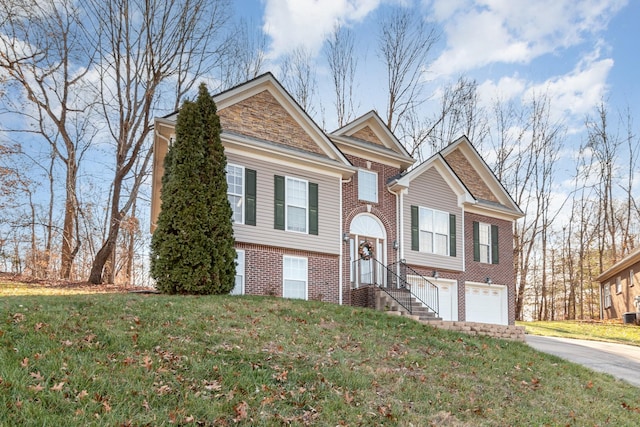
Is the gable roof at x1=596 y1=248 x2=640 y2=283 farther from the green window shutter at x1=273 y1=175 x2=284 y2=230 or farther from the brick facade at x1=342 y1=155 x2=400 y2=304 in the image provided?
the green window shutter at x1=273 y1=175 x2=284 y2=230

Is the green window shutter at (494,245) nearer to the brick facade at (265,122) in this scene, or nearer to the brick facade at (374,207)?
the brick facade at (374,207)

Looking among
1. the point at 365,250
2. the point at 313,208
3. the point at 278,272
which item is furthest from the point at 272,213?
the point at 365,250

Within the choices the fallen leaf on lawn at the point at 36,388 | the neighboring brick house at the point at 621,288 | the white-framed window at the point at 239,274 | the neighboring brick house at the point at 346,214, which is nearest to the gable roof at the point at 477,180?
the neighboring brick house at the point at 346,214

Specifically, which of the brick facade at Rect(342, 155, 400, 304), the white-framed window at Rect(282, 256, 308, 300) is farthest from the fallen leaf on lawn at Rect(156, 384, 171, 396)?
the brick facade at Rect(342, 155, 400, 304)

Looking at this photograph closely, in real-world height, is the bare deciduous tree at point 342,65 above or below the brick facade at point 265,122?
above

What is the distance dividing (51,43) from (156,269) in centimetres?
1548

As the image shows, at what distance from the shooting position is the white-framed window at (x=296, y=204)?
15.9 metres

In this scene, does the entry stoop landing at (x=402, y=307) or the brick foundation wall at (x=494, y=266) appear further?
the brick foundation wall at (x=494, y=266)

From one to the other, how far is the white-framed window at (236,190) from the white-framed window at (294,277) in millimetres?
1846

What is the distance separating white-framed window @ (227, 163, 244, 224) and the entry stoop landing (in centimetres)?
464

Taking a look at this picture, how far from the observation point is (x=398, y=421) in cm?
711

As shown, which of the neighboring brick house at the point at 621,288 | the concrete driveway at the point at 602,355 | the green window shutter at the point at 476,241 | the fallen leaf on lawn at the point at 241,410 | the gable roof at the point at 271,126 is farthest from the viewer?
the neighboring brick house at the point at 621,288

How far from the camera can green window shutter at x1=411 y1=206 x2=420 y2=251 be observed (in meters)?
18.6

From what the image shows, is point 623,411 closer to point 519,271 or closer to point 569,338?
point 569,338
